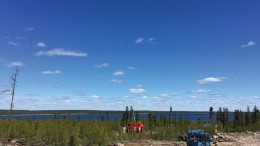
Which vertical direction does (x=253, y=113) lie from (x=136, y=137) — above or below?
above

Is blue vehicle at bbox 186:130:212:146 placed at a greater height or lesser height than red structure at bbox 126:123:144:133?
lesser

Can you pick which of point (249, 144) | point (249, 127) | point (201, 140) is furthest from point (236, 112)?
point (201, 140)

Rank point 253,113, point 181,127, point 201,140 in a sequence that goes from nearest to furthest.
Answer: point 201,140
point 181,127
point 253,113

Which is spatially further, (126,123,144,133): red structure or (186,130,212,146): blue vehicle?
(126,123,144,133): red structure

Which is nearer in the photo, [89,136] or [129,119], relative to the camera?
[89,136]

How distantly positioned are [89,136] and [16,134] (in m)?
Result: 11.2

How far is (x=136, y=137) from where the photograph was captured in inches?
2159

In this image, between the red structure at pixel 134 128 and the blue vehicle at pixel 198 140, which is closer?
the blue vehicle at pixel 198 140

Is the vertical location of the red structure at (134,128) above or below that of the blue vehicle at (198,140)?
above

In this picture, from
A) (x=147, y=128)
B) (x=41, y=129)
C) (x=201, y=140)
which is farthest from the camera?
(x=147, y=128)

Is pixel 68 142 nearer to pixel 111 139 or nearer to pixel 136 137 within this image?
pixel 111 139

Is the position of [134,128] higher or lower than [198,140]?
higher

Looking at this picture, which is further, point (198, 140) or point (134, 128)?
point (134, 128)

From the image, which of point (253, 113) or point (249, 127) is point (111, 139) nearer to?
point (249, 127)
